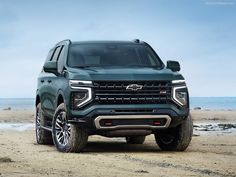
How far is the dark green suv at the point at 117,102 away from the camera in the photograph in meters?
10.7

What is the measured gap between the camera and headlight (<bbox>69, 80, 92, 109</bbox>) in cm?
1067

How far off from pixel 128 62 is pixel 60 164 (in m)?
3.43

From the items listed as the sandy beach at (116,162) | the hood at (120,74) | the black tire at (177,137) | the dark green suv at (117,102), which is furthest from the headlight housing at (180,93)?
the sandy beach at (116,162)

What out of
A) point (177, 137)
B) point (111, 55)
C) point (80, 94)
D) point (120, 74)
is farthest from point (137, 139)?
point (80, 94)

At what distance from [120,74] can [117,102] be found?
484mm

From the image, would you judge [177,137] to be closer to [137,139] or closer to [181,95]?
[181,95]

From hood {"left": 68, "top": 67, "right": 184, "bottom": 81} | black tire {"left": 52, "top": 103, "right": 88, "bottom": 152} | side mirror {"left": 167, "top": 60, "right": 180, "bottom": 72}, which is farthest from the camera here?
side mirror {"left": 167, "top": 60, "right": 180, "bottom": 72}

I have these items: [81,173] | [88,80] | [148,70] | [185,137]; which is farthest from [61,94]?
[81,173]

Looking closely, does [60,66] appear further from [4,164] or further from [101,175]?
[101,175]

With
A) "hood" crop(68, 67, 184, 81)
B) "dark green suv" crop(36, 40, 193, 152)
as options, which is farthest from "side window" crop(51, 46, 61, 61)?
"hood" crop(68, 67, 184, 81)

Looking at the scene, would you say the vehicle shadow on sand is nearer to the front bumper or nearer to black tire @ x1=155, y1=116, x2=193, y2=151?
black tire @ x1=155, y1=116, x2=193, y2=151

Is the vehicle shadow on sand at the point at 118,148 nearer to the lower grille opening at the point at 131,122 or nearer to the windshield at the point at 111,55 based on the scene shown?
the lower grille opening at the point at 131,122

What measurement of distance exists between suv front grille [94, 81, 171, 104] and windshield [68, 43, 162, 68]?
39.4 inches

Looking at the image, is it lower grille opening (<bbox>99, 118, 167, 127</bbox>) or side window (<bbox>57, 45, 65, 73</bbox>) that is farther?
side window (<bbox>57, 45, 65, 73</bbox>)
